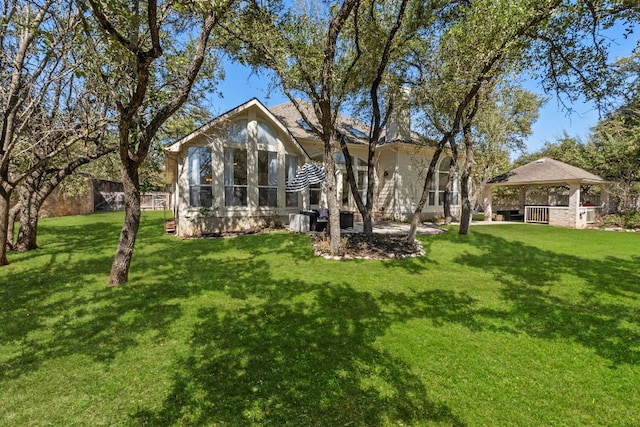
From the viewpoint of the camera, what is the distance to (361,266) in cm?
757

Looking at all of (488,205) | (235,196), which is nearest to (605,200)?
(488,205)

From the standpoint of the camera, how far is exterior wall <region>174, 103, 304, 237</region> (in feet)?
38.3

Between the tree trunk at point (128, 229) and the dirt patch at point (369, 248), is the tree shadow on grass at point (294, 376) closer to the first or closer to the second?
the tree trunk at point (128, 229)

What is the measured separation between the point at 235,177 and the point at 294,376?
34.6 ft

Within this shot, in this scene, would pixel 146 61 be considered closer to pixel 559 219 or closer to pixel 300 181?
pixel 300 181

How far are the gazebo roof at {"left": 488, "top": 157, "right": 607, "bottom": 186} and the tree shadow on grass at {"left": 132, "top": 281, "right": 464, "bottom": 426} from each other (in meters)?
18.4

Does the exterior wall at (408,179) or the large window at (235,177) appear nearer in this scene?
the large window at (235,177)

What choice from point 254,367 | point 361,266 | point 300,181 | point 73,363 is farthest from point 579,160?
point 73,363

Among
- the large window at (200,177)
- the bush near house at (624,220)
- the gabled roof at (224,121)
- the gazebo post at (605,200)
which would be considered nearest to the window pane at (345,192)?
the gabled roof at (224,121)

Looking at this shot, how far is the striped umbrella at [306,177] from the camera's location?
12500 millimetres

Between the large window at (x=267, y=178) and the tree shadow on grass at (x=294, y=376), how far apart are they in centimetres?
875

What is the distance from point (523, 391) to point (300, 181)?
34.9ft

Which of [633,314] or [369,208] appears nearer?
[633,314]

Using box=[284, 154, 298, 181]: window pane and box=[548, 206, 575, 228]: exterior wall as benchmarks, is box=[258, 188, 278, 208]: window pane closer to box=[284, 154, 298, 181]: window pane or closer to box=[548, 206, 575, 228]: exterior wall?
box=[284, 154, 298, 181]: window pane
